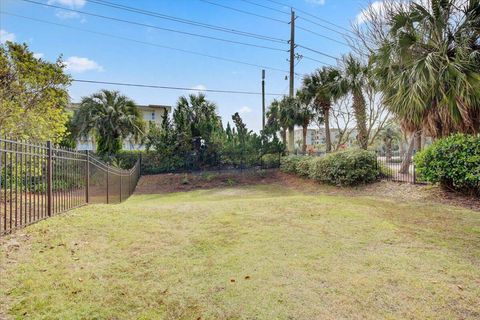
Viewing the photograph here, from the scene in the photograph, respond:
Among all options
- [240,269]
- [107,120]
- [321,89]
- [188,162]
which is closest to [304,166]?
[321,89]

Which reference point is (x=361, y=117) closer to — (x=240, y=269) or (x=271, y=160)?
(x=271, y=160)

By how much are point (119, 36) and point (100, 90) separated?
469 cm

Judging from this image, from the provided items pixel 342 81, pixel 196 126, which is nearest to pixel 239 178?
pixel 196 126

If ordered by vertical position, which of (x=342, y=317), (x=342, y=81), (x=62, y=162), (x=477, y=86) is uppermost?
(x=342, y=81)

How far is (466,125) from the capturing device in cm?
841

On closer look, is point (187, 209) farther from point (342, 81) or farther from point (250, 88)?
point (250, 88)

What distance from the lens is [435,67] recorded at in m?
8.46

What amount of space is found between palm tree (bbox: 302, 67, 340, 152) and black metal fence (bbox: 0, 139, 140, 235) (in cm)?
1292

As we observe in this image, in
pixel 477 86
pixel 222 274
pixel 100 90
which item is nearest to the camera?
pixel 222 274

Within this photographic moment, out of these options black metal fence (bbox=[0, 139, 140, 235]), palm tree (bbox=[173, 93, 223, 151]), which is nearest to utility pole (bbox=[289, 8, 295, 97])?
palm tree (bbox=[173, 93, 223, 151])

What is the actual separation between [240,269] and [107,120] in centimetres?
1825

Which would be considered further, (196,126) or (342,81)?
(196,126)

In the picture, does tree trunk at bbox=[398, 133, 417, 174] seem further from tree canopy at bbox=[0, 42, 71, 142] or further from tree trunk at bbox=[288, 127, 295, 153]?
tree canopy at bbox=[0, 42, 71, 142]

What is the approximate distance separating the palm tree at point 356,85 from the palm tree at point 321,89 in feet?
2.25
